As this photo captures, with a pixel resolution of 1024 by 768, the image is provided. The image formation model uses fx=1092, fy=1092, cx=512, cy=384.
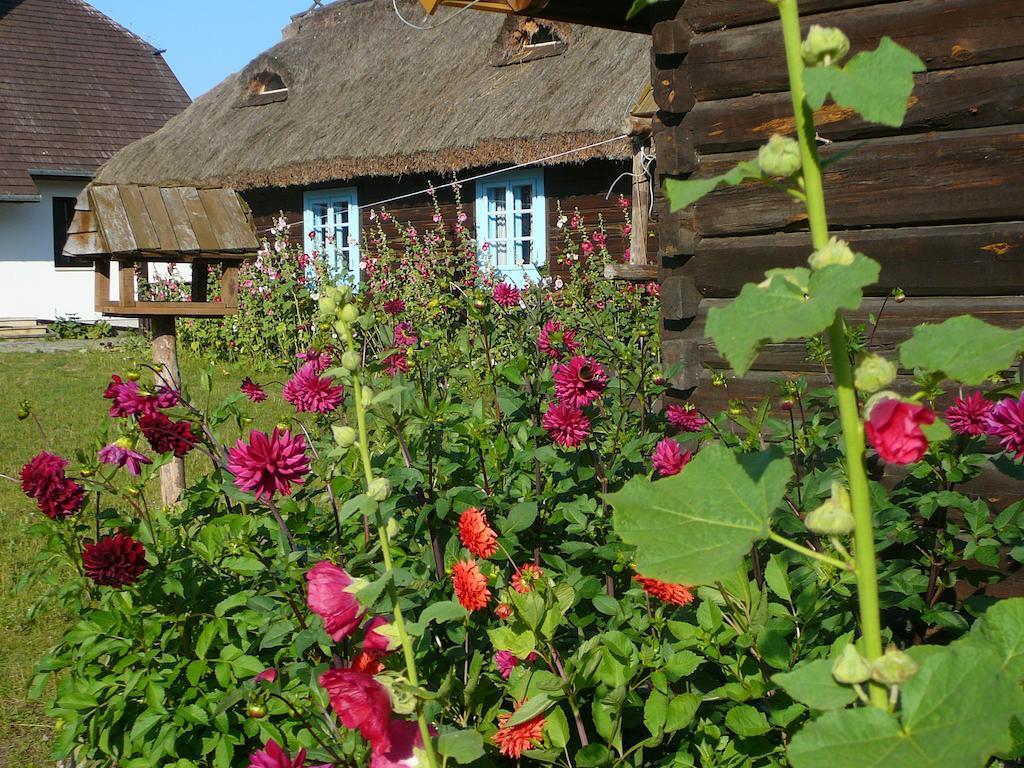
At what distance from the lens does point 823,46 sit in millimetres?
655

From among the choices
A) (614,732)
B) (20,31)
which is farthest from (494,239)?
(20,31)

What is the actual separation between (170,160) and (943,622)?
16.0 m

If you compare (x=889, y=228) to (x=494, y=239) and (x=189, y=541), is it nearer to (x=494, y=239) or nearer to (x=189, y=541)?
(x=189, y=541)

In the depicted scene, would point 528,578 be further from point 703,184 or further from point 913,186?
point 913,186

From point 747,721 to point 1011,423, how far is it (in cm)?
71

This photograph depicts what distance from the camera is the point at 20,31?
63.8 feet

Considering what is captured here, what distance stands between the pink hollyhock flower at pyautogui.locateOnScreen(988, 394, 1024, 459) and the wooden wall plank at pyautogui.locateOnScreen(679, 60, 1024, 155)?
3.89ft

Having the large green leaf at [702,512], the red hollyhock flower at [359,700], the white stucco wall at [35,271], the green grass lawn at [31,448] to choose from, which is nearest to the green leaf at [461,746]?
the red hollyhock flower at [359,700]

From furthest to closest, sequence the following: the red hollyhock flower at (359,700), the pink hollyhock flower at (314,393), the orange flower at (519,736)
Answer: the pink hollyhock flower at (314,393)
the orange flower at (519,736)
the red hollyhock flower at (359,700)

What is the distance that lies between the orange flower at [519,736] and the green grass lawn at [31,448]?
1.29 meters

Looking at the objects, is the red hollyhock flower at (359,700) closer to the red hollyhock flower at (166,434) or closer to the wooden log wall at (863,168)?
the red hollyhock flower at (166,434)

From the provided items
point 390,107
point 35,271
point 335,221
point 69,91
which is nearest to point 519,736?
point 390,107

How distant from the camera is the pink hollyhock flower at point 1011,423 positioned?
1.82 meters

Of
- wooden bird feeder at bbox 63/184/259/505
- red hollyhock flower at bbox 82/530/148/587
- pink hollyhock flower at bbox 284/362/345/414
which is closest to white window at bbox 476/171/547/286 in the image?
wooden bird feeder at bbox 63/184/259/505
